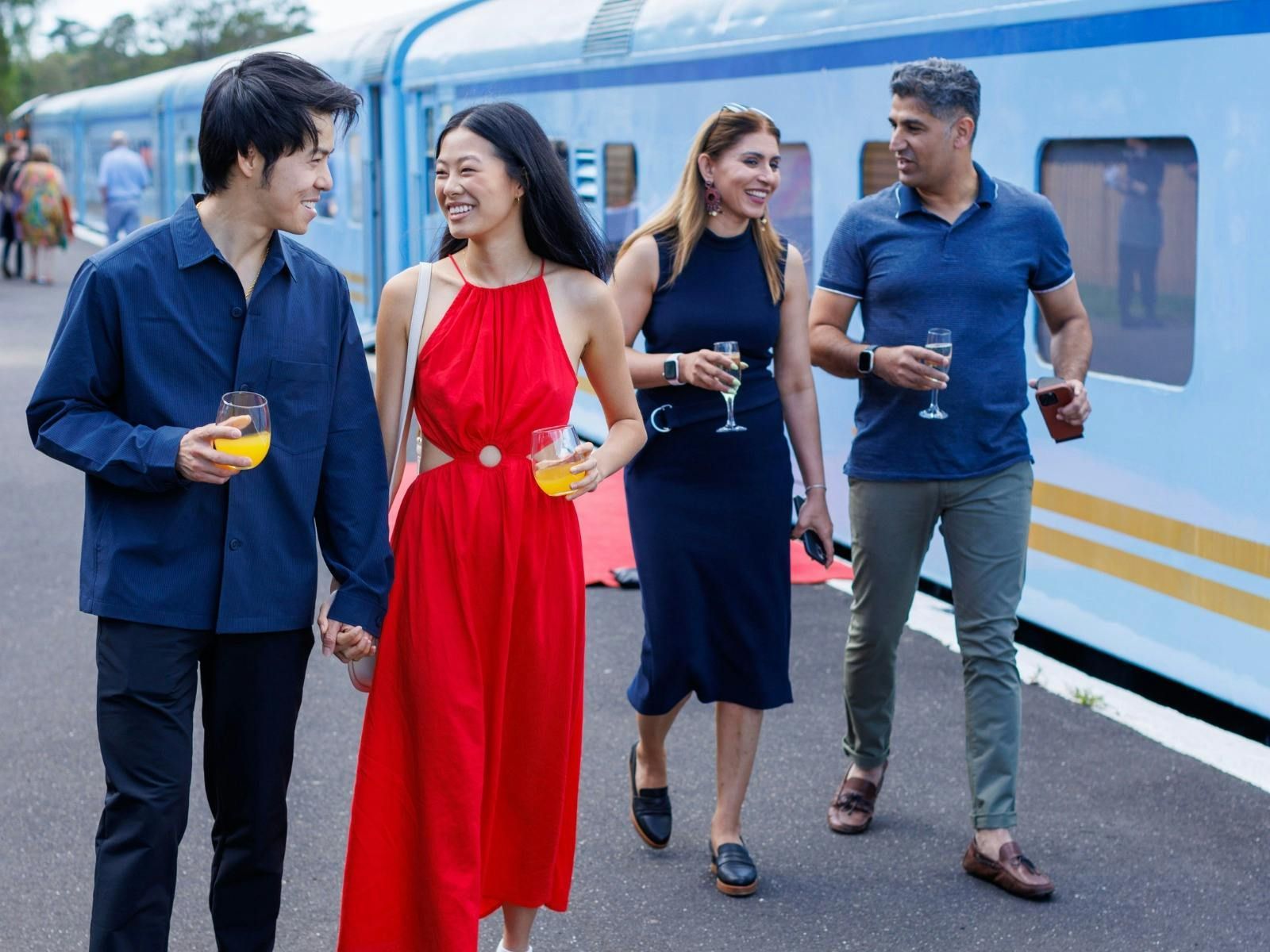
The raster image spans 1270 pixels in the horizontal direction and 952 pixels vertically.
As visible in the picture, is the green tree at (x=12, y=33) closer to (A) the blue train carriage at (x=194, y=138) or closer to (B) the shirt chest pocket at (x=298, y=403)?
(A) the blue train carriage at (x=194, y=138)

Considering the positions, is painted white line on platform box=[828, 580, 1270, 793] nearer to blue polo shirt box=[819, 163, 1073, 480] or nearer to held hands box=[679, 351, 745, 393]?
blue polo shirt box=[819, 163, 1073, 480]

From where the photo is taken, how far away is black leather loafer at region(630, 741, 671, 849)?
15.0 feet

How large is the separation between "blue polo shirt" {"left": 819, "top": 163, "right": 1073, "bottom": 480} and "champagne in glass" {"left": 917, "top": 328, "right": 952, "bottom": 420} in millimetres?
34

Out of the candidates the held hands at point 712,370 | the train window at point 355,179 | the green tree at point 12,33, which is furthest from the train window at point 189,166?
the green tree at point 12,33

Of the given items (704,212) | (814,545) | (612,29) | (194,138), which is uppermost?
(612,29)

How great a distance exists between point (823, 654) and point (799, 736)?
0.95 meters

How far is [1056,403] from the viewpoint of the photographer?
4387 millimetres

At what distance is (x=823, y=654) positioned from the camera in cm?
644

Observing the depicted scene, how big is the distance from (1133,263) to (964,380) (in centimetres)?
176

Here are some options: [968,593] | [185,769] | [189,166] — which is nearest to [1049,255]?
[968,593]

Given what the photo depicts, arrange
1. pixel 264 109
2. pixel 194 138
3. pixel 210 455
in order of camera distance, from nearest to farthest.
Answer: pixel 210 455 < pixel 264 109 < pixel 194 138

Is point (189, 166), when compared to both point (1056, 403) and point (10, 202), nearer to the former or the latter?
point (10, 202)

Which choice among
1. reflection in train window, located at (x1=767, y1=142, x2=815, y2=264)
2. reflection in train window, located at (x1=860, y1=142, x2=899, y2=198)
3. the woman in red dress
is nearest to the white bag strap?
A: the woman in red dress

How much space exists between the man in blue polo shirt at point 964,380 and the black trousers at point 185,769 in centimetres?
177
